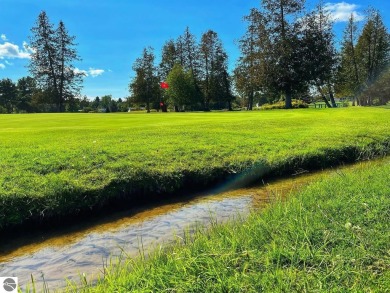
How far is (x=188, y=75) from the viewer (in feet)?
197

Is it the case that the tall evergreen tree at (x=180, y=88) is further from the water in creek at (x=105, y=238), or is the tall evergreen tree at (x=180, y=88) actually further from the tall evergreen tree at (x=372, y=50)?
the water in creek at (x=105, y=238)

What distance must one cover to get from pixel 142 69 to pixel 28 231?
6382 centimetres

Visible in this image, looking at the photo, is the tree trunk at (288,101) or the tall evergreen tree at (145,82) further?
the tall evergreen tree at (145,82)

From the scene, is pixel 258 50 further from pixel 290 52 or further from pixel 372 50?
pixel 372 50

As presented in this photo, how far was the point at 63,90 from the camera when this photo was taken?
62.1m

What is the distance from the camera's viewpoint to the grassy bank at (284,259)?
277 centimetres

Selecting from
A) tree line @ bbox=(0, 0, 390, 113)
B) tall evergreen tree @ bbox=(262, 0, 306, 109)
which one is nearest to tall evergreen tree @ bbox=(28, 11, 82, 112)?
tree line @ bbox=(0, 0, 390, 113)

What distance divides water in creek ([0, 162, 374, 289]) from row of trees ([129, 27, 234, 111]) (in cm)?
5308

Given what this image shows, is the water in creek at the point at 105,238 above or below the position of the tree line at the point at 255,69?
below

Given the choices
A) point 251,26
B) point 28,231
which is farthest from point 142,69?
point 28,231

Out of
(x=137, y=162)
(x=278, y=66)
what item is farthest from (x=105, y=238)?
(x=278, y=66)

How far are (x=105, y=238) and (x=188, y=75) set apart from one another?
5652 cm

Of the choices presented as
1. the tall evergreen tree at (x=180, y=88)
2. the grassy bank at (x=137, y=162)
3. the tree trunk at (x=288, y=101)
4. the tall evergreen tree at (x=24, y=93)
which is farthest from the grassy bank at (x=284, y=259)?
the tall evergreen tree at (x=24, y=93)

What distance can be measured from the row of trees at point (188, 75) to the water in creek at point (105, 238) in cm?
5308
